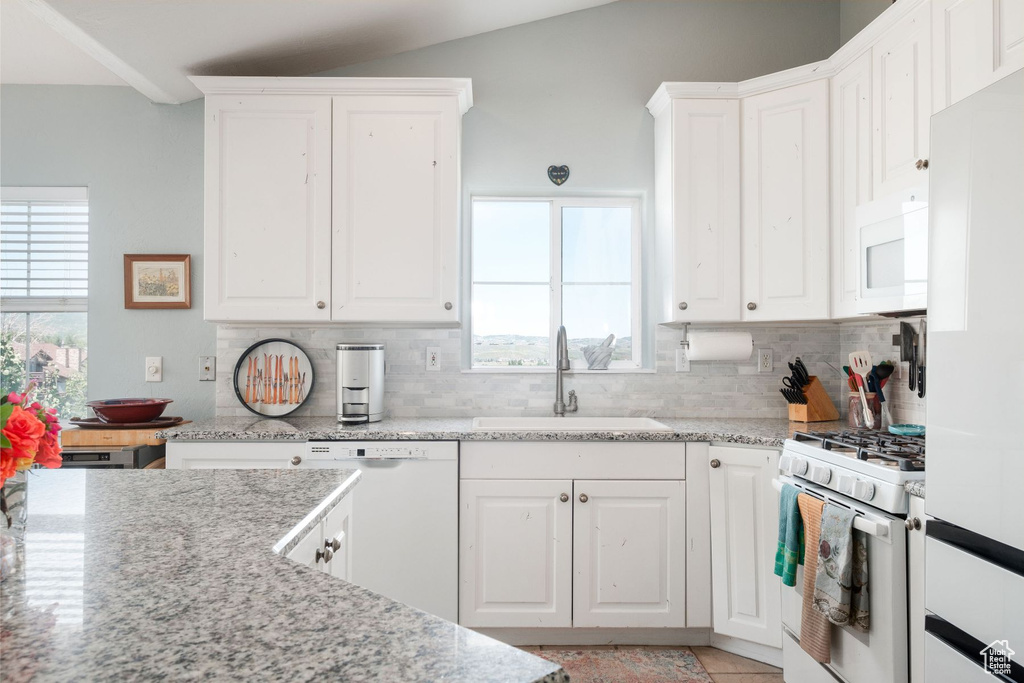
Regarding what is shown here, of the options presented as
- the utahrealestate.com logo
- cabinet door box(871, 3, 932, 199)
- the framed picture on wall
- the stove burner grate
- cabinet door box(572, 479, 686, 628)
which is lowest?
cabinet door box(572, 479, 686, 628)

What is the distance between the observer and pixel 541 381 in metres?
3.05

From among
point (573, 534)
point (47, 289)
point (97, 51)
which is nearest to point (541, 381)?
point (573, 534)

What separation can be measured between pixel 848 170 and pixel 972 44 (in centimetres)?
67

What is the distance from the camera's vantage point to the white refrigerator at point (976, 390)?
120 centimetres

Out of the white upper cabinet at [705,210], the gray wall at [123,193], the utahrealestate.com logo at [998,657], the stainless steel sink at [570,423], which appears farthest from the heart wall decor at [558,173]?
the utahrealestate.com logo at [998,657]

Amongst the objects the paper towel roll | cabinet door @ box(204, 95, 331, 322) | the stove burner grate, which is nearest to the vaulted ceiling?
cabinet door @ box(204, 95, 331, 322)

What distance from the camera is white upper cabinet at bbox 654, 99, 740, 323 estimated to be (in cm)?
273

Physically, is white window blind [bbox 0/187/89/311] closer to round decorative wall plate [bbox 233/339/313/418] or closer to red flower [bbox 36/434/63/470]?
round decorative wall plate [bbox 233/339/313/418]

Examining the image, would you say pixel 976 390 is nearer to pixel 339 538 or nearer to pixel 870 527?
pixel 870 527

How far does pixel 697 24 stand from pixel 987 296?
2.37m

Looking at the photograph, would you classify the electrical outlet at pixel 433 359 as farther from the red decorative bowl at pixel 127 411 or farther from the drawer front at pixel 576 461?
the red decorative bowl at pixel 127 411

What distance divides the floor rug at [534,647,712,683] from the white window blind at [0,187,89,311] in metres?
2.82

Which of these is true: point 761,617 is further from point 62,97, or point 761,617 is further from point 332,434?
point 62,97

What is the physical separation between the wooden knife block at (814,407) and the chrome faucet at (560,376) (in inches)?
39.6
